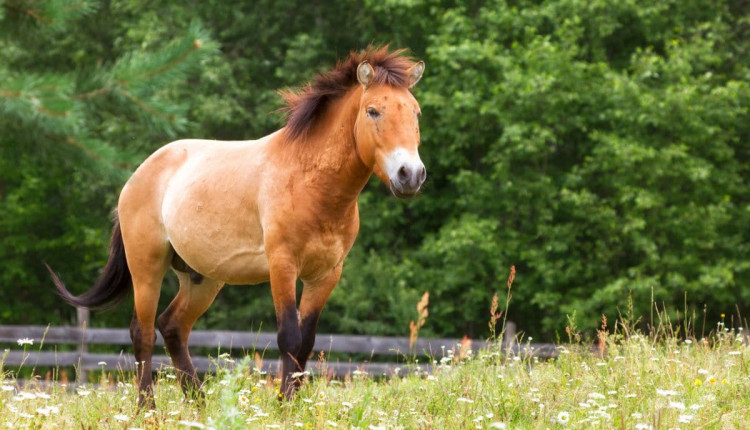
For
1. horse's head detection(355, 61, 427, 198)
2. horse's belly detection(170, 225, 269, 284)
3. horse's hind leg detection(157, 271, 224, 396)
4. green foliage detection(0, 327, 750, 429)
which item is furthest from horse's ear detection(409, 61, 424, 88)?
horse's hind leg detection(157, 271, 224, 396)

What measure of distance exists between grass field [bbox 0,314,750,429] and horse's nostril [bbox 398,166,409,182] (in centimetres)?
101

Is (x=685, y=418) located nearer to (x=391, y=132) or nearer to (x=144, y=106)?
(x=391, y=132)

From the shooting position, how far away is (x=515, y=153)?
17781mm

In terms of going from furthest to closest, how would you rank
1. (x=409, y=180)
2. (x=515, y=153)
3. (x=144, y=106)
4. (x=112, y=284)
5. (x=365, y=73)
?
(x=515, y=153), (x=144, y=106), (x=112, y=284), (x=365, y=73), (x=409, y=180)

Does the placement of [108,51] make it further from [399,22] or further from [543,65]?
[543,65]

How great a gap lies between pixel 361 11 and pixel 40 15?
1086 cm

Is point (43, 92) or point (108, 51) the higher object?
point (108, 51)

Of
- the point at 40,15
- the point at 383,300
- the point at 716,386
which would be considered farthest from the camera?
the point at 383,300

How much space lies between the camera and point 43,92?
9.21 m

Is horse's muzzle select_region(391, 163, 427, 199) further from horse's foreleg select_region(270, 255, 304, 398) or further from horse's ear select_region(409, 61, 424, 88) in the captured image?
horse's foreleg select_region(270, 255, 304, 398)

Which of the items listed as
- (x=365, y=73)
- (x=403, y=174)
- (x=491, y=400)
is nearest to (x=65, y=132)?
(x=365, y=73)

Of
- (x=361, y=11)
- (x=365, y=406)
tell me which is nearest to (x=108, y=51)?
(x=361, y=11)

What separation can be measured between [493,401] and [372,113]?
1540mm

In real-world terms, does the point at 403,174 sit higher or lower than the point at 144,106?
lower
